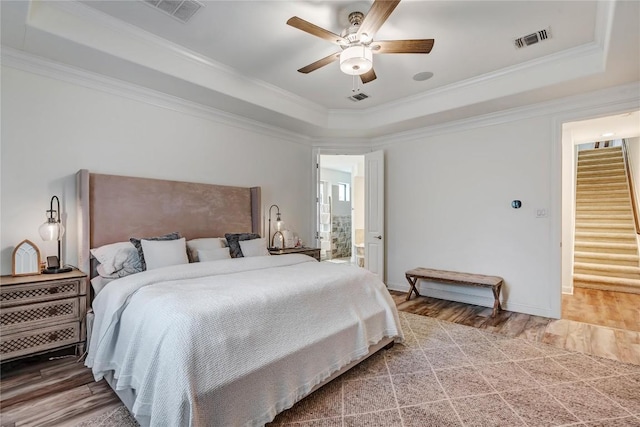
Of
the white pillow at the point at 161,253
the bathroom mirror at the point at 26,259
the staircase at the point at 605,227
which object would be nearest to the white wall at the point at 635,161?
the staircase at the point at 605,227

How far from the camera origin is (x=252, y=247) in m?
3.70

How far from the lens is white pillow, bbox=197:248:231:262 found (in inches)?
129

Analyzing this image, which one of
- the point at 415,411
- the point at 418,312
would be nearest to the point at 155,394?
the point at 415,411

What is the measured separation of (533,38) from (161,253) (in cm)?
412

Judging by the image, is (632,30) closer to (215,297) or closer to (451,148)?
(451,148)

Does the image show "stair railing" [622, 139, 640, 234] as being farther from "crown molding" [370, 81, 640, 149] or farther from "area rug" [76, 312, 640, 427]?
"area rug" [76, 312, 640, 427]

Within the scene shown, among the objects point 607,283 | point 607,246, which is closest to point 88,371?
point 607,283

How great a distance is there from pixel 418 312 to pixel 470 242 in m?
1.34

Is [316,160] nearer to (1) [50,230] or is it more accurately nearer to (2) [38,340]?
(1) [50,230]

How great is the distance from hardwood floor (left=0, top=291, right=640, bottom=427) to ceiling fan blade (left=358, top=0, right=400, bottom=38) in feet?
10.5

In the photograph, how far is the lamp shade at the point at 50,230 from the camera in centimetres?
274

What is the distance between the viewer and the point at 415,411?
6.63ft

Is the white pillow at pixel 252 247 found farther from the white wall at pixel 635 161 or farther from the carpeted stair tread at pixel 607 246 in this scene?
the white wall at pixel 635 161

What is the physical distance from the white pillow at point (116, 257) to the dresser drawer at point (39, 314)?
0.33 metres
